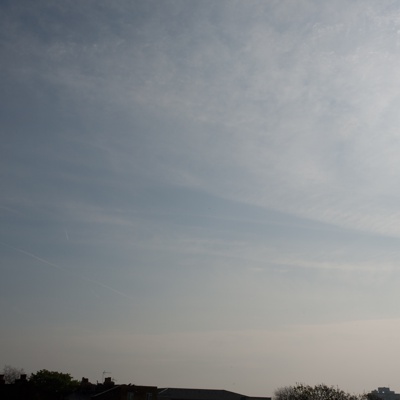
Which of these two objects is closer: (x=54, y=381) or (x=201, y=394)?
(x=54, y=381)

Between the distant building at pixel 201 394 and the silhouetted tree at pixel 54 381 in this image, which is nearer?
the silhouetted tree at pixel 54 381

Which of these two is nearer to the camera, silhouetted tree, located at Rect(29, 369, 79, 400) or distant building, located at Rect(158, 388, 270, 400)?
silhouetted tree, located at Rect(29, 369, 79, 400)

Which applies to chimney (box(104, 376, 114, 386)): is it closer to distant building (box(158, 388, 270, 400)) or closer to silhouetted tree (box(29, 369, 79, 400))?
silhouetted tree (box(29, 369, 79, 400))

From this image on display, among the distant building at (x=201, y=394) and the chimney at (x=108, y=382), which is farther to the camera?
the distant building at (x=201, y=394)

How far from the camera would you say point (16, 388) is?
74000 mm

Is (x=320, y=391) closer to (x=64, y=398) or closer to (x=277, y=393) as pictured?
(x=64, y=398)

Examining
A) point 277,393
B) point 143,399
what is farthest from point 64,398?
point 277,393

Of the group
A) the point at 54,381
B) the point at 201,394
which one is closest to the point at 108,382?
the point at 54,381

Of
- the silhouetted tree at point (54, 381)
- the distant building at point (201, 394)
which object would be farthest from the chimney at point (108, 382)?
the distant building at point (201, 394)

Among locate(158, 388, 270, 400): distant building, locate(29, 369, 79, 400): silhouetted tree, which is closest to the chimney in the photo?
locate(29, 369, 79, 400): silhouetted tree

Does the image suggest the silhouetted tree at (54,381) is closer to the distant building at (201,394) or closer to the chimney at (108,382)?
the chimney at (108,382)

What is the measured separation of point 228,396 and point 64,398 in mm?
57812

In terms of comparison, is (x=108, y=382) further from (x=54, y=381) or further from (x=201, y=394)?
(x=201, y=394)

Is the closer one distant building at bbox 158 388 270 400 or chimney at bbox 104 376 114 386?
chimney at bbox 104 376 114 386
